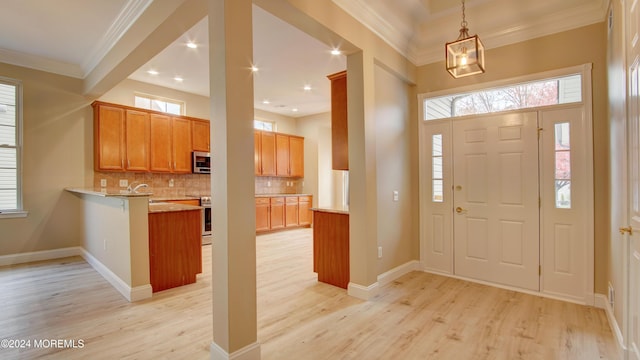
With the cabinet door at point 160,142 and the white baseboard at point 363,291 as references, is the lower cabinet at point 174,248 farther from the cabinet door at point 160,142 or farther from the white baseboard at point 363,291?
the cabinet door at point 160,142

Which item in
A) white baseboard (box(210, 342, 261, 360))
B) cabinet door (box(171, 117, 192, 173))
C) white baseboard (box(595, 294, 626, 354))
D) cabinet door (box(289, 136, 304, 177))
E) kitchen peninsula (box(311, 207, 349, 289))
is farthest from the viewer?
cabinet door (box(289, 136, 304, 177))

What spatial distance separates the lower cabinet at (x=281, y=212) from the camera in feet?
23.0

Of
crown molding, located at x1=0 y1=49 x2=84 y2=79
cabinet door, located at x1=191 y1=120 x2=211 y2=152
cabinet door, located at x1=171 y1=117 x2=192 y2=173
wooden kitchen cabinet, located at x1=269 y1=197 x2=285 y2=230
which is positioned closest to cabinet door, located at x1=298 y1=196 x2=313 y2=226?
wooden kitchen cabinet, located at x1=269 y1=197 x2=285 y2=230

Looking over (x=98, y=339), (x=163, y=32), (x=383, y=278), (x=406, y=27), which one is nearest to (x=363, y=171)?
(x=383, y=278)

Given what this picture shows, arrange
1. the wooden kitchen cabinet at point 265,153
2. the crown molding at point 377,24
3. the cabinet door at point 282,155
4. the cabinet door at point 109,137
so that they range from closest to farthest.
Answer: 1. the crown molding at point 377,24
2. the cabinet door at point 109,137
3. the wooden kitchen cabinet at point 265,153
4. the cabinet door at point 282,155

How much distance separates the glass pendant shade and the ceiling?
107 cm

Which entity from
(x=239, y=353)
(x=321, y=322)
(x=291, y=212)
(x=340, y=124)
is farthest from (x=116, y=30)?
(x=291, y=212)

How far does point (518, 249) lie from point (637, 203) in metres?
1.84

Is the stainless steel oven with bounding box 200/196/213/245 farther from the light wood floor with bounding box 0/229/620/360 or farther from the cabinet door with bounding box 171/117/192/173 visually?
the light wood floor with bounding box 0/229/620/360

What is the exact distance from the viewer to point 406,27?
3.72m

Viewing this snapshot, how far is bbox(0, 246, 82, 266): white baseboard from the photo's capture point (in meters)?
4.48

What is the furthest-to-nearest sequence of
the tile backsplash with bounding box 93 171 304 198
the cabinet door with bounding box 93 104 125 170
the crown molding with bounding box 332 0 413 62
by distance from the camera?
the tile backsplash with bounding box 93 171 304 198, the cabinet door with bounding box 93 104 125 170, the crown molding with bounding box 332 0 413 62

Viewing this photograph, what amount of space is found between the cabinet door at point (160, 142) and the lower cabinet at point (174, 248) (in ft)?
8.46

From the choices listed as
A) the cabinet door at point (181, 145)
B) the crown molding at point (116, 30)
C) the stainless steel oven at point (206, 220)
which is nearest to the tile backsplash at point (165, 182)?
the cabinet door at point (181, 145)
